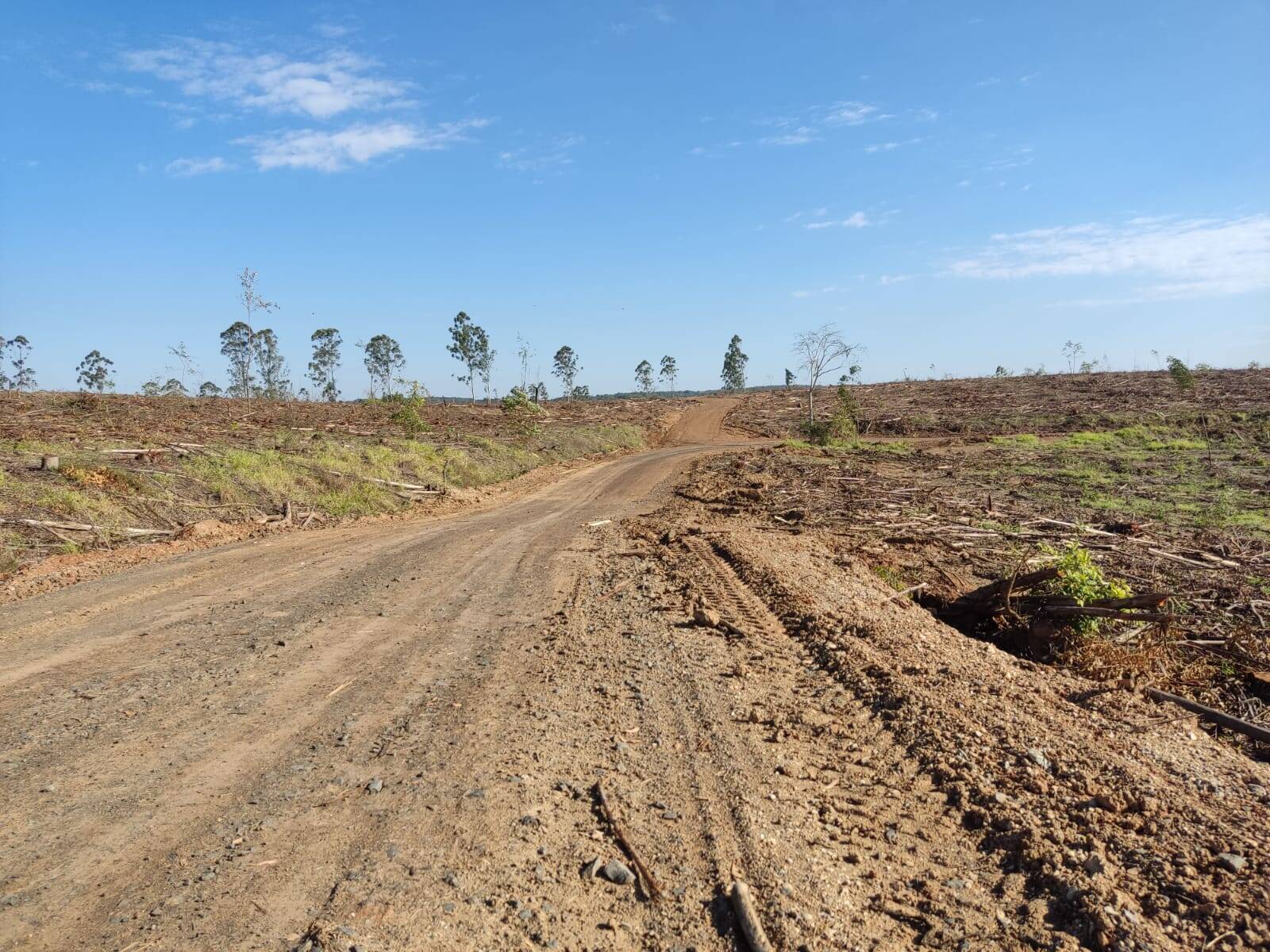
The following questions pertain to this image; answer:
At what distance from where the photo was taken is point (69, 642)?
23.5 feet

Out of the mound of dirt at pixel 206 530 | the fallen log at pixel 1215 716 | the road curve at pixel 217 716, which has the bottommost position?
the fallen log at pixel 1215 716

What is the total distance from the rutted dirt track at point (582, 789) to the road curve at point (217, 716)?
0.02m

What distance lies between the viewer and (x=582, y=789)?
4.35 meters

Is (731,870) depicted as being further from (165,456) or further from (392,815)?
(165,456)

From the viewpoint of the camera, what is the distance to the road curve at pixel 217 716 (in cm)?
339

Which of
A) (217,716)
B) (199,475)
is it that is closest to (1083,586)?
(217,716)

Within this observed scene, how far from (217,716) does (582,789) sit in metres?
3.04

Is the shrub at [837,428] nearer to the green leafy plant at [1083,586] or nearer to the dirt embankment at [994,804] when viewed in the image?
the green leafy plant at [1083,586]

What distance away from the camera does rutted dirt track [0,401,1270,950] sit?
10.7 feet

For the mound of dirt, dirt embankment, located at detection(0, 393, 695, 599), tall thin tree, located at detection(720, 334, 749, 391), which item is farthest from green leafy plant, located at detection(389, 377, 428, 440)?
tall thin tree, located at detection(720, 334, 749, 391)

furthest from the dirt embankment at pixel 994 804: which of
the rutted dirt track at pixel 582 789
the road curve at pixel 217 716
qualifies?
the road curve at pixel 217 716

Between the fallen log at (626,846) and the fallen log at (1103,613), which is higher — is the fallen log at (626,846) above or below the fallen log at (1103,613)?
below

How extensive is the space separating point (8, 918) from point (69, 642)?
4.86 m

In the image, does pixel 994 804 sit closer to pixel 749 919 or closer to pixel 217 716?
pixel 749 919
